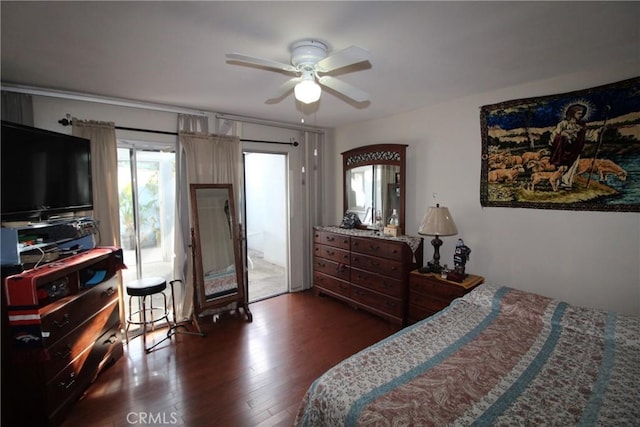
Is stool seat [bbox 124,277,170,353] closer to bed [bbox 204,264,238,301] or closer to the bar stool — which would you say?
the bar stool

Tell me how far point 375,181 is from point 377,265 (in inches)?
44.9

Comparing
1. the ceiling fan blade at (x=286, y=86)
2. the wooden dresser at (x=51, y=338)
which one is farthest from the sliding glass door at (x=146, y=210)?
the ceiling fan blade at (x=286, y=86)

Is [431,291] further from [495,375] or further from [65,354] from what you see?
[65,354]

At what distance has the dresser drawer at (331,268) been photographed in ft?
12.7

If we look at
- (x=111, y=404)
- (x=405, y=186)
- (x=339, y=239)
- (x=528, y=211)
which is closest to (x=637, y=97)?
(x=528, y=211)

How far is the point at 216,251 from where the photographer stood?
358 centimetres

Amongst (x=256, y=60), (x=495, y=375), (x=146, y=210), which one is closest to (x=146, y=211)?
(x=146, y=210)

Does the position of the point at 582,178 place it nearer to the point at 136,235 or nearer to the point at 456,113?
the point at 456,113

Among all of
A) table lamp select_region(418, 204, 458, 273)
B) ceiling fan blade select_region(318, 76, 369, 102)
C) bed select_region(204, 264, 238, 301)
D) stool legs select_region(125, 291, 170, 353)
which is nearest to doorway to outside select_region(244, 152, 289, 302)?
bed select_region(204, 264, 238, 301)

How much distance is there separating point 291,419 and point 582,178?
9.43 feet

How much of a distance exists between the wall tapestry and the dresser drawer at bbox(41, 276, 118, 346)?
3.59 m

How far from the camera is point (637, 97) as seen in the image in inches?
83.7

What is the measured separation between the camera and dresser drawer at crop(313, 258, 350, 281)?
3.87 meters

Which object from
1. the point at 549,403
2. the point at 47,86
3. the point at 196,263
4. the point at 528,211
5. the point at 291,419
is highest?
the point at 47,86
